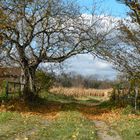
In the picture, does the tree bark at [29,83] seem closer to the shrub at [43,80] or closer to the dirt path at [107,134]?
the shrub at [43,80]

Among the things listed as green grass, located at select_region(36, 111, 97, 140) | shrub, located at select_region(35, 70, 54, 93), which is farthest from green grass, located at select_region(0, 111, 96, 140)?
shrub, located at select_region(35, 70, 54, 93)

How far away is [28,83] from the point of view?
94.5 feet

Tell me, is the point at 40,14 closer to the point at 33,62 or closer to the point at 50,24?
the point at 50,24

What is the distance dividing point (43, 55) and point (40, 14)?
10.3ft

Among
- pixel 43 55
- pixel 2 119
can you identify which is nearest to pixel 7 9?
pixel 43 55

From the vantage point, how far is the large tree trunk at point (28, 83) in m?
28.0

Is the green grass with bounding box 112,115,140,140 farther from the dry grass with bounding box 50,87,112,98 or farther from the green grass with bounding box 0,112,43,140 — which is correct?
the dry grass with bounding box 50,87,112,98

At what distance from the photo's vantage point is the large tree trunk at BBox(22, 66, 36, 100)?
27969 mm

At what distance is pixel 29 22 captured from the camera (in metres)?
25.8

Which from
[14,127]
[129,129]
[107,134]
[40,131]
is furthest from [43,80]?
[40,131]

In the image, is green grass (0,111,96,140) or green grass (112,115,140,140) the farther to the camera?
green grass (112,115,140,140)

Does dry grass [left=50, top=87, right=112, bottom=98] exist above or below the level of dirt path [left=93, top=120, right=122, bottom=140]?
above

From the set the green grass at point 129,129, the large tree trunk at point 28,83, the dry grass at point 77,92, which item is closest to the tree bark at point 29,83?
the large tree trunk at point 28,83

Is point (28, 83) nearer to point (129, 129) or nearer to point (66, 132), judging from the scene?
point (129, 129)
